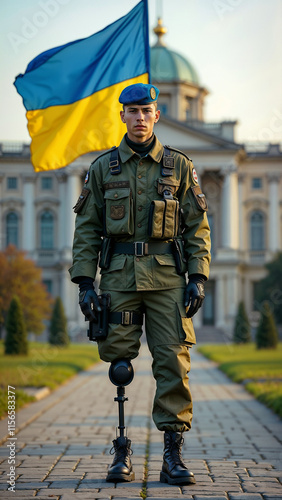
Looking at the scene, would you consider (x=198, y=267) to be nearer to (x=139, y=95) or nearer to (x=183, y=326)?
(x=183, y=326)

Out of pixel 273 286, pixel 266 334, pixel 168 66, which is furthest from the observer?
pixel 168 66

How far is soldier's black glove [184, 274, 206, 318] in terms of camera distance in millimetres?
5457

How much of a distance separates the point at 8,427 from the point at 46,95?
9.80 feet

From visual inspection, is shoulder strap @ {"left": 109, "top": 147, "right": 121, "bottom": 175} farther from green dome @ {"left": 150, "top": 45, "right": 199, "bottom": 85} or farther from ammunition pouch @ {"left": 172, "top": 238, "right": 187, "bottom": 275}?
green dome @ {"left": 150, "top": 45, "right": 199, "bottom": 85}

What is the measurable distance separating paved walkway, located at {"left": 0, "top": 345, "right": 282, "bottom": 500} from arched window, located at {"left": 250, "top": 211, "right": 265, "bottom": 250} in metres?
49.9

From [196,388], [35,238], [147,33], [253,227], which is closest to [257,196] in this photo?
[253,227]

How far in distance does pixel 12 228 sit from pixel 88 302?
54841 mm

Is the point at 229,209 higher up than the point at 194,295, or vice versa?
the point at 229,209

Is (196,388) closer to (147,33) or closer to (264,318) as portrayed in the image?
(147,33)

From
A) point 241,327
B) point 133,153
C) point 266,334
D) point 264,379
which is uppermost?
point 133,153

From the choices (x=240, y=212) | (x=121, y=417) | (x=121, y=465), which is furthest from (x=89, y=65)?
(x=240, y=212)

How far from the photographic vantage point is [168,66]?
65750 millimetres

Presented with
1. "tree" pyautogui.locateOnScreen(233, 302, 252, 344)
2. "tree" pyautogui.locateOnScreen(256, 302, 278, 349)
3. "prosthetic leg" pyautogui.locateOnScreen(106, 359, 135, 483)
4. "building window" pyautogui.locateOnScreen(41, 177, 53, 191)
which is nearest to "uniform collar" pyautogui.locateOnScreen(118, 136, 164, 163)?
"prosthetic leg" pyautogui.locateOnScreen(106, 359, 135, 483)

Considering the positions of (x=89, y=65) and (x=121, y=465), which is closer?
(x=121, y=465)
